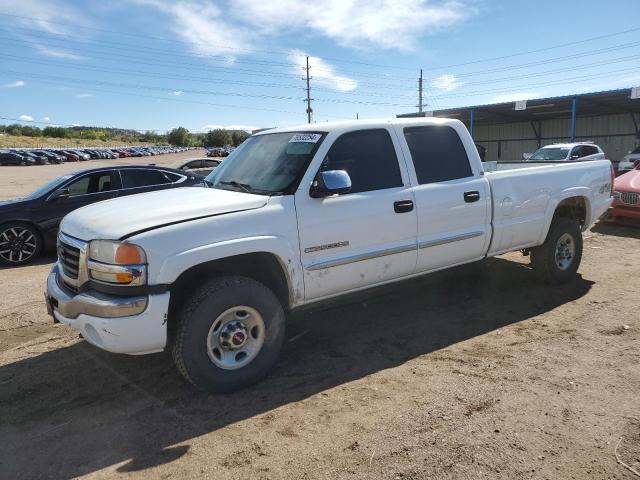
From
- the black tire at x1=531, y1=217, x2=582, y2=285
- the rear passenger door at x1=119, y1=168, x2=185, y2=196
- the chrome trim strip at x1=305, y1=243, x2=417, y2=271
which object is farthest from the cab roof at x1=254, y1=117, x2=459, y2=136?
the rear passenger door at x1=119, y1=168, x2=185, y2=196

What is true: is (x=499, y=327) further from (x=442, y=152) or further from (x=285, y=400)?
(x=285, y=400)

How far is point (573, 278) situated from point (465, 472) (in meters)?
4.37

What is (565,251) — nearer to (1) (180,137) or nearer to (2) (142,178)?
(2) (142,178)

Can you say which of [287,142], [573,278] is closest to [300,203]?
[287,142]

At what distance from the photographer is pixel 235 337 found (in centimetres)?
358

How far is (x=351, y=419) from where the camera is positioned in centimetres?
322

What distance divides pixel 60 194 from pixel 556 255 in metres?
7.61

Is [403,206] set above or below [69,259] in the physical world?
above

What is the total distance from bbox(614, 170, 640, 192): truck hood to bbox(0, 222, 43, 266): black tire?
1053cm

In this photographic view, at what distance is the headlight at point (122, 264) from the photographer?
125 inches

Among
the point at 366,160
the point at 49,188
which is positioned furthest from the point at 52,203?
the point at 366,160

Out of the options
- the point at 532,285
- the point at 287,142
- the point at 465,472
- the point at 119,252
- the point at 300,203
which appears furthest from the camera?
the point at 532,285

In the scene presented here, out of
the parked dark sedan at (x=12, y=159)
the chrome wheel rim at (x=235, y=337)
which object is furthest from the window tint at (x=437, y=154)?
the parked dark sedan at (x=12, y=159)

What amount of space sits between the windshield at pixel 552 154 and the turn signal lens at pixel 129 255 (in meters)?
16.8
